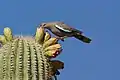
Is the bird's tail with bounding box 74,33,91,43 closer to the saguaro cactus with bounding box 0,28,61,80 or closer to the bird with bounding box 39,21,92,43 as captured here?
the bird with bounding box 39,21,92,43

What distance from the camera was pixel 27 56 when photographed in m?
5.82

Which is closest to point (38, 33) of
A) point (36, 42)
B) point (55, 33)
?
point (36, 42)

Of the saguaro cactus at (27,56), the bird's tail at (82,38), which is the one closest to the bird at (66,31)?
the bird's tail at (82,38)

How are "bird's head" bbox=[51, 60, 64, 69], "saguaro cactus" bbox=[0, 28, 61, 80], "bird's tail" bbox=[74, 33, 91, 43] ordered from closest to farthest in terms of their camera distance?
"saguaro cactus" bbox=[0, 28, 61, 80] < "bird's head" bbox=[51, 60, 64, 69] < "bird's tail" bbox=[74, 33, 91, 43]

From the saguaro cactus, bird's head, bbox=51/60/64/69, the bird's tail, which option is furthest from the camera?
the bird's tail

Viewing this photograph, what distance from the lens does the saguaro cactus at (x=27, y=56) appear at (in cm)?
570

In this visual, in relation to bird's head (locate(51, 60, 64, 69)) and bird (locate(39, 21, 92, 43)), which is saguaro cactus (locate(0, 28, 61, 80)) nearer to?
bird's head (locate(51, 60, 64, 69))

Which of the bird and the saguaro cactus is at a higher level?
the bird

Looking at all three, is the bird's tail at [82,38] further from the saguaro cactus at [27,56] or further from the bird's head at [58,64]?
the bird's head at [58,64]

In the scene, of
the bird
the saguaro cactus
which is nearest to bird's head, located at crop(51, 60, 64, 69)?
the saguaro cactus

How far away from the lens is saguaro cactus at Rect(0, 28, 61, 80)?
5703 mm

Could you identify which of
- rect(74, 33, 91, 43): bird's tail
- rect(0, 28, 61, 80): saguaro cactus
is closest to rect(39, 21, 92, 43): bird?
rect(74, 33, 91, 43): bird's tail

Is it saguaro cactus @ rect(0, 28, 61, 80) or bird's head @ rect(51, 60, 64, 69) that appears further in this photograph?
bird's head @ rect(51, 60, 64, 69)

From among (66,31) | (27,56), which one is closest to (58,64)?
(27,56)
